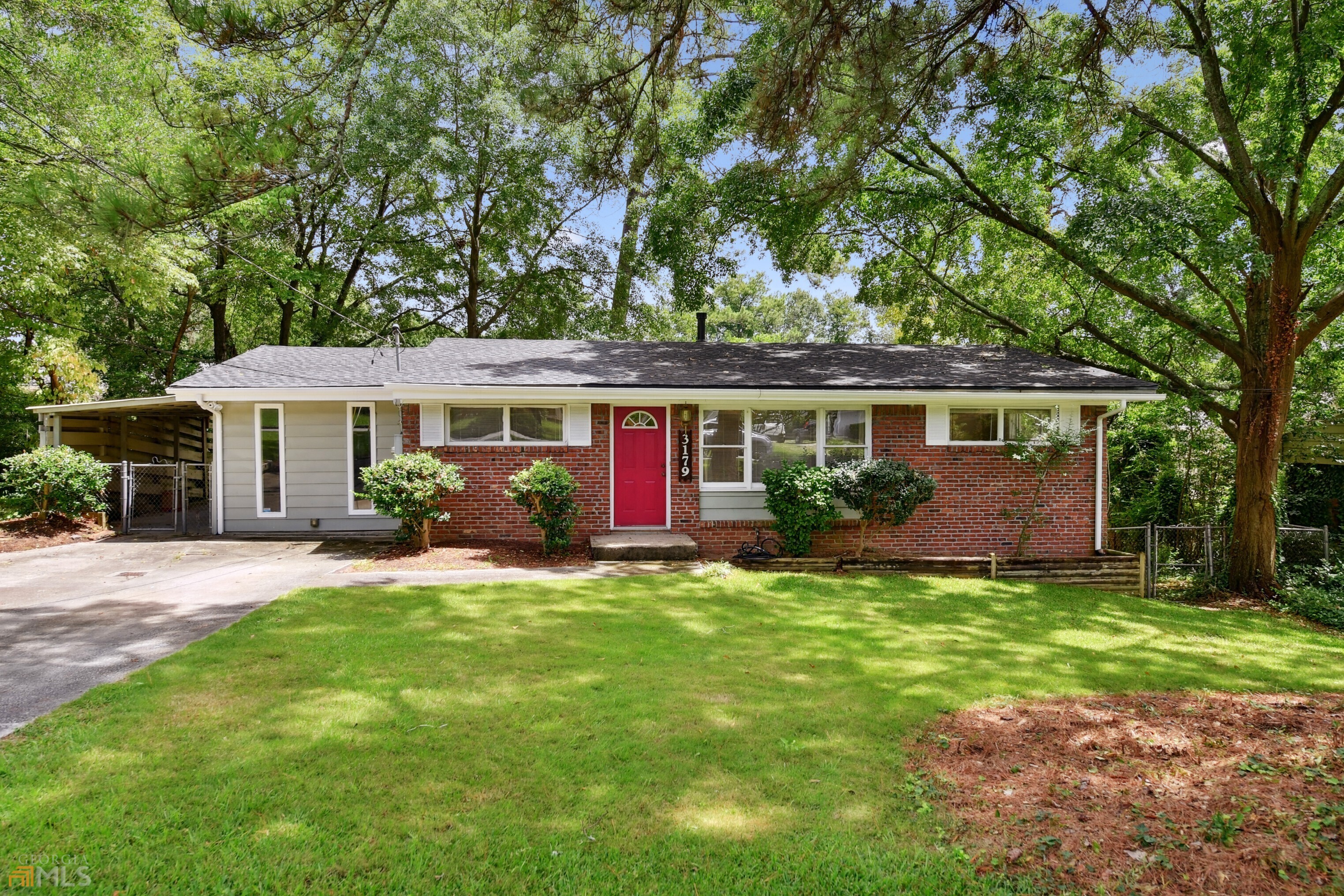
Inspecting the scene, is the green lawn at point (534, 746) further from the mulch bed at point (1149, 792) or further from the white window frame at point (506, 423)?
the white window frame at point (506, 423)

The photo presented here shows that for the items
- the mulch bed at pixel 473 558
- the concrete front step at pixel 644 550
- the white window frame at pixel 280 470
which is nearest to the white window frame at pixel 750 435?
the concrete front step at pixel 644 550

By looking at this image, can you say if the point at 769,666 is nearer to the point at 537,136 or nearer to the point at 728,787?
the point at 728,787

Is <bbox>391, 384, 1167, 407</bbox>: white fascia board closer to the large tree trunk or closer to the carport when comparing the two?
the large tree trunk

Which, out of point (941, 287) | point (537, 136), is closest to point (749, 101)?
point (941, 287)

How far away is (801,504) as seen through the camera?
10.3 m

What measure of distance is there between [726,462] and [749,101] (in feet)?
19.9

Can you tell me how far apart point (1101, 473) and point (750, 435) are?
619cm

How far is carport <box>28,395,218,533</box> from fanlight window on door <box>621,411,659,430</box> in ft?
26.1

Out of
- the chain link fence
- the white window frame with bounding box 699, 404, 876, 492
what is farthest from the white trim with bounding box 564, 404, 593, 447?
the chain link fence

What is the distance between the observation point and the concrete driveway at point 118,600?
4762 millimetres

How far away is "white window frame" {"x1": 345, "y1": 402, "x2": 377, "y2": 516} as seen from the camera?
1263cm

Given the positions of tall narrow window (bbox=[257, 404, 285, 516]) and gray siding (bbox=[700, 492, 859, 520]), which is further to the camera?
tall narrow window (bbox=[257, 404, 285, 516])

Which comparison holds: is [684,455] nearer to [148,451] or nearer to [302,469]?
[302,469]

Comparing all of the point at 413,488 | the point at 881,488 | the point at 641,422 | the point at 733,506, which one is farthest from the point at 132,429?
the point at 881,488
